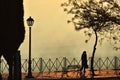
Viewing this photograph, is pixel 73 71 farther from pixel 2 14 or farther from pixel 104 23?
pixel 2 14

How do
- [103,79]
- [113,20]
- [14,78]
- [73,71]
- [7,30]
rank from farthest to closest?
[73,71] < [113,20] < [103,79] < [7,30] < [14,78]

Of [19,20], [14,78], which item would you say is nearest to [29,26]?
[19,20]

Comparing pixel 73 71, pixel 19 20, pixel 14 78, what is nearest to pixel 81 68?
pixel 73 71

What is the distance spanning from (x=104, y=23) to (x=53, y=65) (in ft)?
27.4

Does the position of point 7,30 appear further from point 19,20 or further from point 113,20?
point 113,20

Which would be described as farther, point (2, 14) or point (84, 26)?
point (84, 26)

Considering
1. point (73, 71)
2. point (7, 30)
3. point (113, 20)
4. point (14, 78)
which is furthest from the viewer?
point (73, 71)

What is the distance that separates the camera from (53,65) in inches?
2279

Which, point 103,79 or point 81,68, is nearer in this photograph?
point 103,79

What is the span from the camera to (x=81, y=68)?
51.7m

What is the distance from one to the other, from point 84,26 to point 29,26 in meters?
9.81

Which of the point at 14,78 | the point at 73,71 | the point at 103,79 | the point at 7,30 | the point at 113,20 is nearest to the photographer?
the point at 14,78

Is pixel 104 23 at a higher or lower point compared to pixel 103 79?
higher

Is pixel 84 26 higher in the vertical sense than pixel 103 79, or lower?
higher
